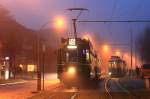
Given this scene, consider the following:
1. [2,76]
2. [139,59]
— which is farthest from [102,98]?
[139,59]

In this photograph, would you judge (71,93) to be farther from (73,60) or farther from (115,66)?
(115,66)

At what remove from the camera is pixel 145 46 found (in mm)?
130250

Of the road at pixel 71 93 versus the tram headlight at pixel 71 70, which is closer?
the road at pixel 71 93

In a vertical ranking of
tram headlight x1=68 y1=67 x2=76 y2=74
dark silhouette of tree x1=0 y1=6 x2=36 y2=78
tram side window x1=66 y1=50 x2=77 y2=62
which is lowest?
tram headlight x1=68 y1=67 x2=76 y2=74

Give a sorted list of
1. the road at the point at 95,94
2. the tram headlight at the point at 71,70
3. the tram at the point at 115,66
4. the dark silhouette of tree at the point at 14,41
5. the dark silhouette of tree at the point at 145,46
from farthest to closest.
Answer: the dark silhouette of tree at the point at 145,46 < the tram at the point at 115,66 < the dark silhouette of tree at the point at 14,41 < the tram headlight at the point at 71,70 < the road at the point at 95,94

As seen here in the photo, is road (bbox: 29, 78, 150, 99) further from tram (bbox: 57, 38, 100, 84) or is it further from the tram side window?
the tram side window

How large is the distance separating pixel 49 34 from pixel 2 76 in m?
29.9

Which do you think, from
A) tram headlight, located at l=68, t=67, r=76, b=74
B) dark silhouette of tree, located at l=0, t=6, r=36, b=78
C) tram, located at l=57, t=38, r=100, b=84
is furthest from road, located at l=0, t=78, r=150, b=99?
dark silhouette of tree, located at l=0, t=6, r=36, b=78

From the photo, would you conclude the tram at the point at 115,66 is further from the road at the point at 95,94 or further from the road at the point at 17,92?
the road at the point at 95,94

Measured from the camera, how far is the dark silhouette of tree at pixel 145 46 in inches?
4921

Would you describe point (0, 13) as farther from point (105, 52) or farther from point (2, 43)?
point (105, 52)

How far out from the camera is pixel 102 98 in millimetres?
33000

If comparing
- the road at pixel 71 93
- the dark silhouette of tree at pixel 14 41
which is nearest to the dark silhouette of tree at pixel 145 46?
the dark silhouette of tree at pixel 14 41

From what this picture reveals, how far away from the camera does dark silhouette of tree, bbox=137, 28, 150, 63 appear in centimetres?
12499
